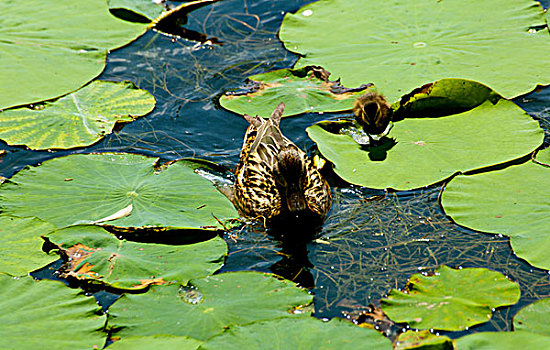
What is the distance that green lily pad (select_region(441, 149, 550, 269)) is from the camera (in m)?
→ 5.71

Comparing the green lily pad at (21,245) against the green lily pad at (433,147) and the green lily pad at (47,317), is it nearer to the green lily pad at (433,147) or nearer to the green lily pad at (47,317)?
the green lily pad at (47,317)

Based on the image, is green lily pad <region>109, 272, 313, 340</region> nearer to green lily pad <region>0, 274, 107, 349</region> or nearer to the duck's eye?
green lily pad <region>0, 274, 107, 349</region>

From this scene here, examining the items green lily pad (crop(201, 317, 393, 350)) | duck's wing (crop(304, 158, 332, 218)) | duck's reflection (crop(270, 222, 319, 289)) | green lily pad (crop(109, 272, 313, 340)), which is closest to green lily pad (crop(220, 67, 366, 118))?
duck's wing (crop(304, 158, 332, 218))

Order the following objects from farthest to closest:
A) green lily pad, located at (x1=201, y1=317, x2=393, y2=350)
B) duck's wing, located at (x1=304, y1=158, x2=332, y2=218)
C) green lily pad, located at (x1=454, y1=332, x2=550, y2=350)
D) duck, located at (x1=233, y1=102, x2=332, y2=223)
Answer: duck's wing, located at (x1=304, y1=158, x2=332, y2=218) → duck, located at (x1=233, y1=102, x2=332, y2=223) → green lily pad, located at (x1=201, y1=317, x2=393, y2=350) → green lily pad, located at (x1=454, y1=332, x2=550, y2=350)

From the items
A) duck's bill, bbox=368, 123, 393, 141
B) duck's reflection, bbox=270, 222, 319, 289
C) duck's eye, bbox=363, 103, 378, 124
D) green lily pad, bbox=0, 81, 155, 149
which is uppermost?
duck's eye, bbox=363, 103, 378, 124

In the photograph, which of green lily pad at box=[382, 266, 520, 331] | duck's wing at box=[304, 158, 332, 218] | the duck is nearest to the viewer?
green lily pad at box=[382, 266, 520, 331]

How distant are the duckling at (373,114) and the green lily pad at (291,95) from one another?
511 mm

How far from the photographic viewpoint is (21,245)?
19.7 ft

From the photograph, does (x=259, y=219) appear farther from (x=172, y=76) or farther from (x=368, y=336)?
(x=172, y=76)

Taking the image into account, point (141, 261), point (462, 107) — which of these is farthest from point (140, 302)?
point (462, 107)

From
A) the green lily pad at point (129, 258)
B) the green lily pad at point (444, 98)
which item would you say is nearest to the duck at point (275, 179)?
the green lily pad at point (129, 258)

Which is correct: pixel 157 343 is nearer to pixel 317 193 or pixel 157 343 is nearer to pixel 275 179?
pixel 275 179

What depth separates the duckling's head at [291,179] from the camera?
6340 millimetres

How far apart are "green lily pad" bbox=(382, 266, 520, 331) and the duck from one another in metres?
1.51
